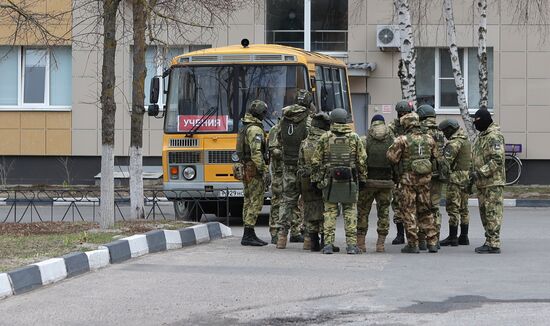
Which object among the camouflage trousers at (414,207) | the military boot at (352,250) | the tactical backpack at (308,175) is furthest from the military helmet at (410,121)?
the military boot at (352,250)

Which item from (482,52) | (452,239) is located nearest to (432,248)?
(452,239)

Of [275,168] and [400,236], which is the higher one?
[275,168]

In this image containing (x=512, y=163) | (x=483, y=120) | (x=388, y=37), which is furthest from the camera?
(x=388, y=37)

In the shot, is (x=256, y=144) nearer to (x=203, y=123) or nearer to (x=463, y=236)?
(x=463, y=236)

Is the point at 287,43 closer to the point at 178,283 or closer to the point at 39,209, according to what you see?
the point at 39,209

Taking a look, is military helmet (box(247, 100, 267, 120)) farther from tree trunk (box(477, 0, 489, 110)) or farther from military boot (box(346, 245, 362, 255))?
tree trunk (box(477, 0, 489, 110))

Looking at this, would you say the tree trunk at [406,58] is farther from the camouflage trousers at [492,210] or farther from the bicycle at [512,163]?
the camouflage trousers at [492,210]

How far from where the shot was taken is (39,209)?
76.7ft

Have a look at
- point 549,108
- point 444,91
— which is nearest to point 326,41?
point 444,91

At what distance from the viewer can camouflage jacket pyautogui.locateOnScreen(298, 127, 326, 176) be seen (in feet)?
47.2

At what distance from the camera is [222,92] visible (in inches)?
748

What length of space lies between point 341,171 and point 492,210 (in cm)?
204

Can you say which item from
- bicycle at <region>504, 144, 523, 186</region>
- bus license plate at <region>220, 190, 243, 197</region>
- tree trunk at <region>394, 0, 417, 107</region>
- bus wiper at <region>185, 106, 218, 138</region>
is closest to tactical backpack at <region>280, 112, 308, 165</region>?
bus license plate at <region>220, 190, 243, 197</region>

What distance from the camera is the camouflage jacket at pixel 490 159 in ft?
47.2
